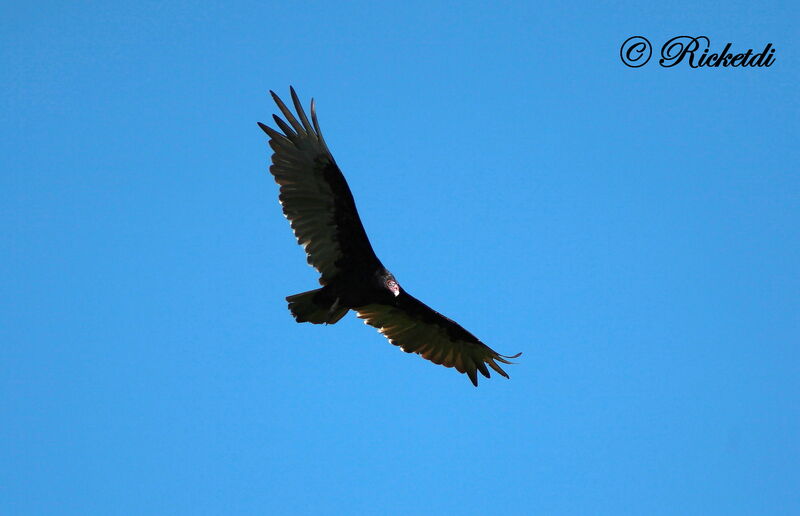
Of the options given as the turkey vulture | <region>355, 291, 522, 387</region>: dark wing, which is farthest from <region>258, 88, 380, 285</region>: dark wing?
<region>355, 291, 522, 387</region>: dark wing

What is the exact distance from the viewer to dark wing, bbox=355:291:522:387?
10.4m

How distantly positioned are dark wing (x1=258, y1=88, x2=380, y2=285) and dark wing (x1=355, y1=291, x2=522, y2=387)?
0.85m

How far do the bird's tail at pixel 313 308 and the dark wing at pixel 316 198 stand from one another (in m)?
0.30

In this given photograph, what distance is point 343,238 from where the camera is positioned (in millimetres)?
9773

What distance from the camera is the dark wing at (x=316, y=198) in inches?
377

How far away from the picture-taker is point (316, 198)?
9750mm

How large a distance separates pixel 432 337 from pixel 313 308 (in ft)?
6.03

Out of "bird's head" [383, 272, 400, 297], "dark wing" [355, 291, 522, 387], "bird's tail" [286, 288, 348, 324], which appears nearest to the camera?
"bird's tail" [286, 288, 348, 324]

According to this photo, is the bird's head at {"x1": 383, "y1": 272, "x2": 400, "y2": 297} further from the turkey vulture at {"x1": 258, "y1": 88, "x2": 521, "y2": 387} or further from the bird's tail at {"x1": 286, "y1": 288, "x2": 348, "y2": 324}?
the bird's tail at {"x1": 286, "y1": 288, "x2": 348, "y2": 324}

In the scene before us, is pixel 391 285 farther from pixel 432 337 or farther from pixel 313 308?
pixel 432 337

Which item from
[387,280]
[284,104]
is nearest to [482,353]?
[387,280]

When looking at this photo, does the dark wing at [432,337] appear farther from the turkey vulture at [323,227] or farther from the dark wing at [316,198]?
the dark wing at [316,198]

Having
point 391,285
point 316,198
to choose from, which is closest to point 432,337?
point 391,285

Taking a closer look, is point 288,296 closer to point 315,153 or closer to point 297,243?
point 297,243
